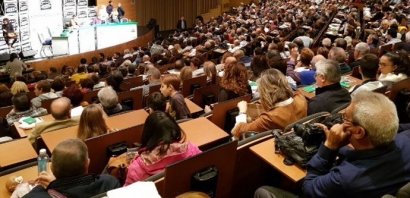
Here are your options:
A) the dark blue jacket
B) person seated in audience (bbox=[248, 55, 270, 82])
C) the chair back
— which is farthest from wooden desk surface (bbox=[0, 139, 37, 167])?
person seated in audience (bbox=[248, 55, 270, 82])

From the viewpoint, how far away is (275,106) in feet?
10.6

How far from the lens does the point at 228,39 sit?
10.8 metres

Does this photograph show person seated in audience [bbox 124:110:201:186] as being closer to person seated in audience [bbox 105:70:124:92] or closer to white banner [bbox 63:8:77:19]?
person seated in audience [bbox 105:70:124:92]

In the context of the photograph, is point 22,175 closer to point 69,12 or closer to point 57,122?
point 57,122

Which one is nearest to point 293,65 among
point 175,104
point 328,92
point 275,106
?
point 328,92

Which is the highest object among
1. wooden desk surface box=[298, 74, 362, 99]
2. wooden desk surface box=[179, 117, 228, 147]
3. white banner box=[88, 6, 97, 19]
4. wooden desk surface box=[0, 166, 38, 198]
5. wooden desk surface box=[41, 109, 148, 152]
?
white banner box=[88, 6, 97, 19]

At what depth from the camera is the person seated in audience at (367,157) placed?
6.44 ft

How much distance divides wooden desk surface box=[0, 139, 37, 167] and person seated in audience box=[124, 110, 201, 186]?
1.03 m

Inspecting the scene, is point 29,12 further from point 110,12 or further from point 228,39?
point 228,39

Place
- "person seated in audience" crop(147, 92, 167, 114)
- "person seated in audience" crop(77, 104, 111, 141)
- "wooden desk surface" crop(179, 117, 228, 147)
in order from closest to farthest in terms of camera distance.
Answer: "wooden desk surface" crop(179, 117, 228, 147) → "person seated in audience" crop(77, 104, 111, 141) → "person seated in audience" crop(147, 92, 167, 114)

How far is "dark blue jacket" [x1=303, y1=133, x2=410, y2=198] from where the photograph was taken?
1.95m

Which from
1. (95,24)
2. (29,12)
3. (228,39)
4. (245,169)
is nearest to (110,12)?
(95,24)

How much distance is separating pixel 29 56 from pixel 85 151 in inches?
Result: 437

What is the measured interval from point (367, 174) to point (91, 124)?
6.90 ft
